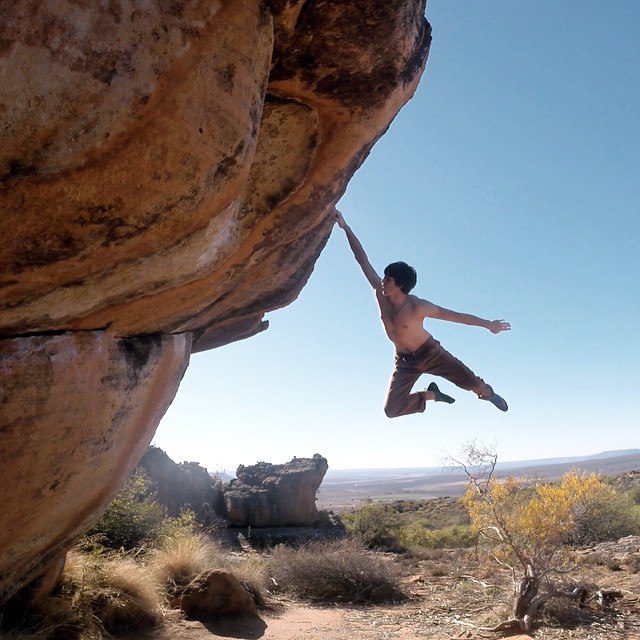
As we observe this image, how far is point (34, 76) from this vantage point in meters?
2.42

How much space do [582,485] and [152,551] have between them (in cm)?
881

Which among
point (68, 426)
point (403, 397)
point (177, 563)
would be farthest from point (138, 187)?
point (177, 563)

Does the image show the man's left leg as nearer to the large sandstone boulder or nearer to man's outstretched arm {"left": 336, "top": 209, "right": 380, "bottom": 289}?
man's outstretched arm {"left": 336, "top": 209, "right": 380, "bottom": 289}

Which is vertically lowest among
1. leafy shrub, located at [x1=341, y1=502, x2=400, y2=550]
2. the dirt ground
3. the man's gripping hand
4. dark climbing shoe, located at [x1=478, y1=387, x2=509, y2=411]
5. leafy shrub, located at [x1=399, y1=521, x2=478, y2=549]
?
leafy shrub, located at [x1=399, y1=521, x2=478, y2=549]

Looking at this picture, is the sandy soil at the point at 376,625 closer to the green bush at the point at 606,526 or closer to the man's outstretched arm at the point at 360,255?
the man's outstretched arm at the point at 360,255

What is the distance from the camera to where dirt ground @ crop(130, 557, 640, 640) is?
28.0ft

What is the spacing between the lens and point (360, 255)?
6.27 meters

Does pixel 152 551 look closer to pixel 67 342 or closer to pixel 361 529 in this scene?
pixel 67 342

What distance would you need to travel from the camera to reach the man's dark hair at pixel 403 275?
20.4ft

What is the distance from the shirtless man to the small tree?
14.4 ft

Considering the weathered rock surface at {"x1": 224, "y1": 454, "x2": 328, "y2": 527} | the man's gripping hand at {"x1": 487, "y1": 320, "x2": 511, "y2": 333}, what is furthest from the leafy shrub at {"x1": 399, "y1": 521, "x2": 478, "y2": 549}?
the man's gripping hand at {"x1": 487, "y1": 320, "x2": 511, "y2": 333}

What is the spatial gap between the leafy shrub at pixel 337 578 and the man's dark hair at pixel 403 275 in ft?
28.7

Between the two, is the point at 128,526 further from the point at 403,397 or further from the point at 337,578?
the point at 403,397

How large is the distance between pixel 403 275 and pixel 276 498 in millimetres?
21136
